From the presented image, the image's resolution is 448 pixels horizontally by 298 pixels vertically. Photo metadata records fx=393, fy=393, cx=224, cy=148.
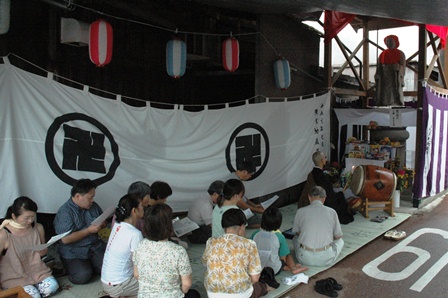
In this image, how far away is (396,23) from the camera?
10.5m

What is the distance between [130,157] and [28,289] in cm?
243

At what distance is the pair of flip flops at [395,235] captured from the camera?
258 inches

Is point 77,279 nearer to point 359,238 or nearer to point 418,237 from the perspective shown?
point 359,238

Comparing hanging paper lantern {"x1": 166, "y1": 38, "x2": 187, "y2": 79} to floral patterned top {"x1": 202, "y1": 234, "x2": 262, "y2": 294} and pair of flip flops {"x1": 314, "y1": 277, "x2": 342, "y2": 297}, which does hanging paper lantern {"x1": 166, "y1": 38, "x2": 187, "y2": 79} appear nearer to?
floral patterned top {"x1": 202, "y1": 234, "x2": 262, "y2": 294}

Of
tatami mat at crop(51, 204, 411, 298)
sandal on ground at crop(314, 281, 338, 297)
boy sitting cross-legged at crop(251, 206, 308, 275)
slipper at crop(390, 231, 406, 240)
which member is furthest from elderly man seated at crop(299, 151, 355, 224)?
sandal on ground at crop(314, 281, 338, 297)

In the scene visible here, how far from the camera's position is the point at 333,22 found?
931 centimetres

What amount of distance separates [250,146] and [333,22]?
3.90 m

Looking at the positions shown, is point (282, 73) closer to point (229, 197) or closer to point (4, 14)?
point (229, 197)

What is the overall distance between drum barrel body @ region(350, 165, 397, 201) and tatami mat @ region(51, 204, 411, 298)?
467mm

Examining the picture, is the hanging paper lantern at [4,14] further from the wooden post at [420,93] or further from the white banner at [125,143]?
the wooden post at [420,93]

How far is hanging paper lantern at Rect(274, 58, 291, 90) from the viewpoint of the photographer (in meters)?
8.22

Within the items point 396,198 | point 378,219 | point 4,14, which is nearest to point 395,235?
point 378,219

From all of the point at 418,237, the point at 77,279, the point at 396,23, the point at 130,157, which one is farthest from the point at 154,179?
the point at 396,23

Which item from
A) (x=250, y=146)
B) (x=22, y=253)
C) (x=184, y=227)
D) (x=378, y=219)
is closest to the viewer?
(x=22, y=253)
